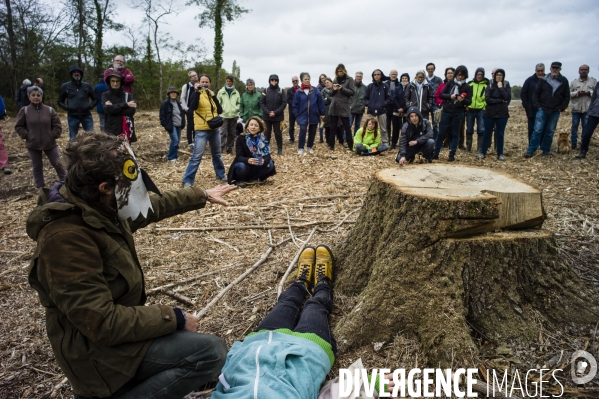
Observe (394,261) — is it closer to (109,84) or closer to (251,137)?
(251,137)

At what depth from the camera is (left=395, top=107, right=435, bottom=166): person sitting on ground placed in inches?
343

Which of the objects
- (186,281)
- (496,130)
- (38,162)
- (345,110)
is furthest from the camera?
(345,110)

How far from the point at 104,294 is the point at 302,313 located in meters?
1.46

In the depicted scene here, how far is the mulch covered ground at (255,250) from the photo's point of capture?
2.68 meters

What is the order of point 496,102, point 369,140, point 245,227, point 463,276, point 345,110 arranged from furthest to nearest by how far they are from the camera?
1. point 345,110
2. point 369,140
3. point 496,102
4. point 245,227
5. point 463,276

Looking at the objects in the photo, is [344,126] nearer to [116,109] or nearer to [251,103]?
[251,103]

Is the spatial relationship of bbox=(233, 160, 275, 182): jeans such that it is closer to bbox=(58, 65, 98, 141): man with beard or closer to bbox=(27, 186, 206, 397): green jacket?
bbox=(58, 65, 98, 141): man with beard

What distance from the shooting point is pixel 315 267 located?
3.59 meters

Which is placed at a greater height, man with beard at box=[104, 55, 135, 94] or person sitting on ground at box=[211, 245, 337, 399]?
man with beard at box=[104, 55, 135, 94]

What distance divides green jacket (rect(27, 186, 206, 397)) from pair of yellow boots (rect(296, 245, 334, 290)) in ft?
5.01

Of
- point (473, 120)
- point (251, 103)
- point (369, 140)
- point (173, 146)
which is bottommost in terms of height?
Result: point (173, 146)

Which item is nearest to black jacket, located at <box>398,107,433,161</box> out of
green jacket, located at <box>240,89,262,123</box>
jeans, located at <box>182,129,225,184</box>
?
jeans, located at <box>182,129,225,184</box>

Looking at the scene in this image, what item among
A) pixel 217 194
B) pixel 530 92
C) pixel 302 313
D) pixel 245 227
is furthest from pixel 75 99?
pixel 530 92

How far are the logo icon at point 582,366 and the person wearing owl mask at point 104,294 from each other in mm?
2048
